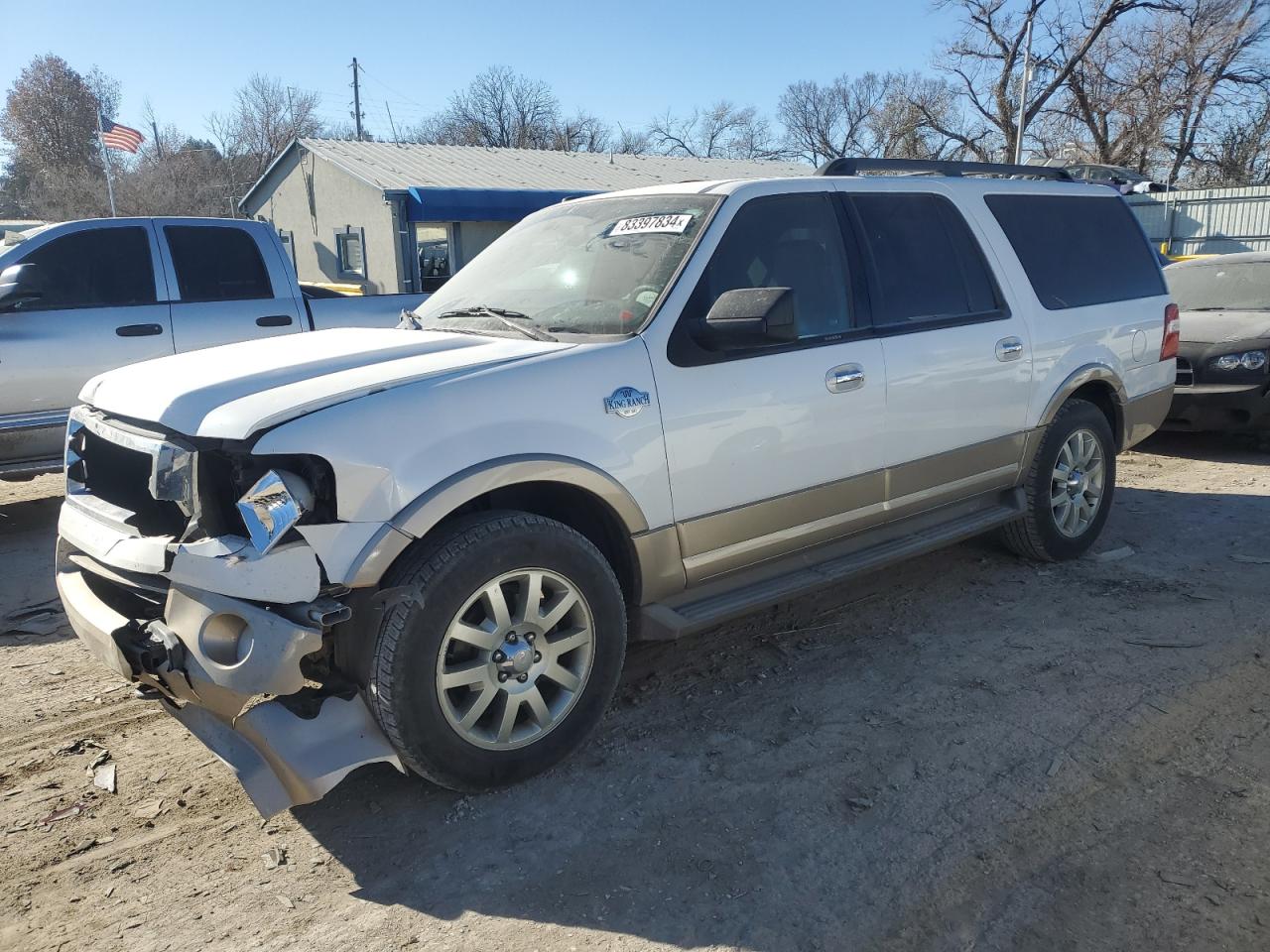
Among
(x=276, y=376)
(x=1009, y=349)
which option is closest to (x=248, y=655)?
(x=276, y=376)

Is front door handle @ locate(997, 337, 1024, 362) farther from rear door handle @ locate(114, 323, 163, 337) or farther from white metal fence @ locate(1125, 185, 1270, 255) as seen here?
white metal fence @ locate(1125, 185, 1270, 255)

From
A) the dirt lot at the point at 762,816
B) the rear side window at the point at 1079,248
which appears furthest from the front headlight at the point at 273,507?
the rear side window at the point at 1079,248

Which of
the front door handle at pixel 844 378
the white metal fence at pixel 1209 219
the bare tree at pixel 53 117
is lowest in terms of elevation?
the front door handle at pixel 844 378

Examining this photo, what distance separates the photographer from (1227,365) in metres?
8.12

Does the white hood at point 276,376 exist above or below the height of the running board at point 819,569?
above

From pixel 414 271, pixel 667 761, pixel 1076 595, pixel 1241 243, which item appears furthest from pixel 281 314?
pixel 1241 243

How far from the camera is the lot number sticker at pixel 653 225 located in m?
3.90

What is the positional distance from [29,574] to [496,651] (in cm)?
402

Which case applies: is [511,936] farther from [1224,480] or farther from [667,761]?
[1224,480]

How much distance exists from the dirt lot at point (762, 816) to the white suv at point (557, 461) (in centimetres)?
33

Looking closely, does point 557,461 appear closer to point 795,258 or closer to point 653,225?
point 653,225

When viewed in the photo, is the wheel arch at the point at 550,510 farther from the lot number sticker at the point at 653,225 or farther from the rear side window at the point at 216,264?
the rear side window at the point at 216,264

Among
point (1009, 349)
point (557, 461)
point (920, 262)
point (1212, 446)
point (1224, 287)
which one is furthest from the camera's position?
point (1224, 287)

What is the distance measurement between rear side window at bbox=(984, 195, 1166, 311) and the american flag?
75.9 ft
